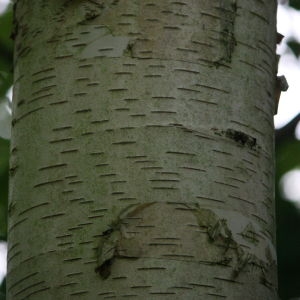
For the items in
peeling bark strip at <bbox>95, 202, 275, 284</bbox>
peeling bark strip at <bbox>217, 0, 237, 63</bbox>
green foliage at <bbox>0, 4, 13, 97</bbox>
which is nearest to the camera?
peeling bark strip at <bbox>95, 202, 275, 284</bbox>

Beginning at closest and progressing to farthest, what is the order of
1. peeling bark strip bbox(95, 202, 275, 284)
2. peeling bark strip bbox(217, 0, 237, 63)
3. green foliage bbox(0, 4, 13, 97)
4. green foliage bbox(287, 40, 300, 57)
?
peeling bark strip bbox(95, 202, 275, 284) → peeling bark strip bbox(217, 0, 237, 63) → green foliage bbox(0, 4, 13, 97) → green foliage bbox(287, 40, 300, 57)

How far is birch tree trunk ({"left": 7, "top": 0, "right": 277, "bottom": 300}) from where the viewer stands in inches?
51.4

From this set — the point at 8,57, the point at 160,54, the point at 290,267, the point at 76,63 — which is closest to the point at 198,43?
the point at 160,54

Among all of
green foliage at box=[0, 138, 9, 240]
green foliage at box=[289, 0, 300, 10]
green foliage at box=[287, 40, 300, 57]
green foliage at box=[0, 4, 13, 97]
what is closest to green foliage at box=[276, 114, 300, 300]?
green foliage at box=[289, 0, 300, 10]

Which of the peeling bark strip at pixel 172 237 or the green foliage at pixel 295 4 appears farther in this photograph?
the green foliage at pixel 295 4

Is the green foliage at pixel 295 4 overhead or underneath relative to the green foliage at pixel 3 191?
overhead

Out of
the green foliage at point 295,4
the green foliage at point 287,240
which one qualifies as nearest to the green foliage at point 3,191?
the green foliage at point 287,240

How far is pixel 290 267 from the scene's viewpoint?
241 cm

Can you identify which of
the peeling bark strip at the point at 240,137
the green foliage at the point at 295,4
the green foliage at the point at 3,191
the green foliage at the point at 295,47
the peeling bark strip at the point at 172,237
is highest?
the green foliage at the point at 295,47

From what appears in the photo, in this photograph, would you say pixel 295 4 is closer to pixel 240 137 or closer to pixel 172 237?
pixel 240 137

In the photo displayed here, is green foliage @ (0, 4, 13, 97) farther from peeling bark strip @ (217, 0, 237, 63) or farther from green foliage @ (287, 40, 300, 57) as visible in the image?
peeling bark strip @ (217, 0, 237, 63)

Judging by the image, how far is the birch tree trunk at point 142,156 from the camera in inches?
51.4

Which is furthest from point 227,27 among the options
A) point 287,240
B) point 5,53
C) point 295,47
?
point 295,47

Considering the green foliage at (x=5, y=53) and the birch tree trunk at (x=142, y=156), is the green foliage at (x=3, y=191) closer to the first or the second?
the green foliage at (x=5, y=53)
